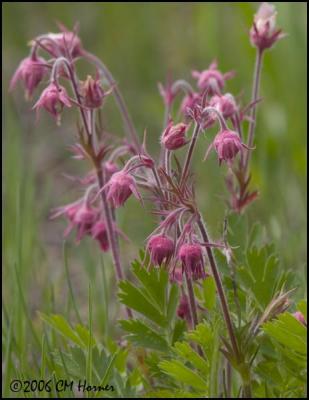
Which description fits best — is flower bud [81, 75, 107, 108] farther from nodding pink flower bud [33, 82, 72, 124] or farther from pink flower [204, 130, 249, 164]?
pink flower [204, 130, 249, 164]

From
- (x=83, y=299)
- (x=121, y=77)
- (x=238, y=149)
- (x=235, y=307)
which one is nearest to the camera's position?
(x=238, y=149)

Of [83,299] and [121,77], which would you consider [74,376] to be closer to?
[83,299]

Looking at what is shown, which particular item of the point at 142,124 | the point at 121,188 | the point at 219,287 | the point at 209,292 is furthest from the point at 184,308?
the point at 142,124

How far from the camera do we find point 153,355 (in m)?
2.23

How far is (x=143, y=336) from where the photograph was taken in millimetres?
2195

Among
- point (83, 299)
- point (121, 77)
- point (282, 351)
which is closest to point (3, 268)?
point (83, 299)

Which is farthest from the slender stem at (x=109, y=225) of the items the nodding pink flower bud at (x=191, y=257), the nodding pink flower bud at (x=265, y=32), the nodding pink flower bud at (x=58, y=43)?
the nodding pink flower bud at (x=265, y=32)

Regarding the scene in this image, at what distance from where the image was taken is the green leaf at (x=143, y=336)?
7.14 ft

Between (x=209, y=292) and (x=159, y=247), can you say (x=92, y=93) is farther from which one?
(x=209, y=292)

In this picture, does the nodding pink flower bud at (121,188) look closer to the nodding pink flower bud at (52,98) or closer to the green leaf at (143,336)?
the nodding pink flower bud at (52,98)

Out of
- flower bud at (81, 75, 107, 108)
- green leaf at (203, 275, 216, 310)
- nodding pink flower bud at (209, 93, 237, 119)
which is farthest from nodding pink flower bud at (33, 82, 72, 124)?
green leaf at (203, 275, 216, 310)

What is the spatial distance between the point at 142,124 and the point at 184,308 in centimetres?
386

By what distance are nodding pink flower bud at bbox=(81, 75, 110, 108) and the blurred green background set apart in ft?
2.28

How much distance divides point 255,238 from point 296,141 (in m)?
2.71
